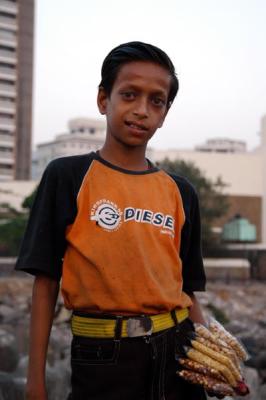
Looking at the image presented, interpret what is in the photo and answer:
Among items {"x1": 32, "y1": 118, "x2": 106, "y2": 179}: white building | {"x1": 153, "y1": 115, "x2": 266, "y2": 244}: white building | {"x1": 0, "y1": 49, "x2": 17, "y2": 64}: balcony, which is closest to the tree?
{"x1": 153, "y1": 115, "x2": 266, "y2": 244}: white building

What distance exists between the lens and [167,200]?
1.88 metres

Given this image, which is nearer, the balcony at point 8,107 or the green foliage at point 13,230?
the green foliage at point 13,230

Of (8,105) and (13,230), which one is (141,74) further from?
(8,105)

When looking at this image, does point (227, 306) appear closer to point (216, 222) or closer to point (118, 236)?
point (118, 236)

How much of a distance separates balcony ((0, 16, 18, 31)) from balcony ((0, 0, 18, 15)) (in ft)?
2.09

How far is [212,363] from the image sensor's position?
179 cm

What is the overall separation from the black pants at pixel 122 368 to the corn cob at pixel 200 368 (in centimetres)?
4

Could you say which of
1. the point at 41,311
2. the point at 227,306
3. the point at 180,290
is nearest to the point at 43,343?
the point at 41,311

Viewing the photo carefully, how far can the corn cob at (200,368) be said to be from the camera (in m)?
1.78

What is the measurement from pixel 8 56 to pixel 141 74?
191 feet

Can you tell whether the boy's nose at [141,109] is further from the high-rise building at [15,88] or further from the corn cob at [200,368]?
the high-rise building at [15,88]

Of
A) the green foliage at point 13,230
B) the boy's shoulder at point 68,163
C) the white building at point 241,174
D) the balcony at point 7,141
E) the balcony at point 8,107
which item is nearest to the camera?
the boy's shoulder at point 68,163

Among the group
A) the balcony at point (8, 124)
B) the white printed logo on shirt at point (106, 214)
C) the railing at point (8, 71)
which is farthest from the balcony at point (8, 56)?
the white printed logo on shirt at point (106, 214)

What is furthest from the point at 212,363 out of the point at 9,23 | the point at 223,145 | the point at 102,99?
the point at 223,145
